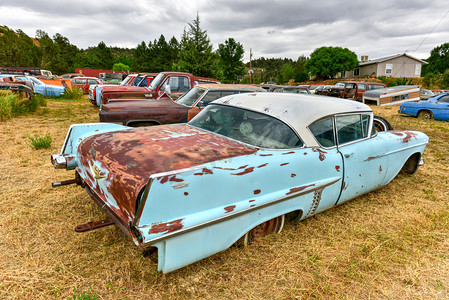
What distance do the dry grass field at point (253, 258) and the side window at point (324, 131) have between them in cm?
93

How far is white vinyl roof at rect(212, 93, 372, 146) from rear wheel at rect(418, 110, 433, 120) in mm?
8796

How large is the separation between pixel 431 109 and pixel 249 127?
1008 centimetres

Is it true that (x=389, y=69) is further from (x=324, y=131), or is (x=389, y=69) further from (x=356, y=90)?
(x=324, y=131)

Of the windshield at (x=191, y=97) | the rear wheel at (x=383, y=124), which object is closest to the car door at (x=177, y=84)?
the windshield at (x=191, y=97)

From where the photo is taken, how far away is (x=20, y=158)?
190 inches

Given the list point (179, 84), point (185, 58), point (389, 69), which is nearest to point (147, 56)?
point (185, 58)

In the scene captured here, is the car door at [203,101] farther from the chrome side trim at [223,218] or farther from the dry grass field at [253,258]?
the chrome side trim at [223,218]

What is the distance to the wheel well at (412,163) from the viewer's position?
4.16 meters

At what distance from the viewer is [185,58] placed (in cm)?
2139

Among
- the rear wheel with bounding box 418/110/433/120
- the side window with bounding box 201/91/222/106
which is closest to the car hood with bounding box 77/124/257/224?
the side window with bounding box 201/91/222/106

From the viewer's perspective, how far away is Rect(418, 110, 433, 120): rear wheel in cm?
989

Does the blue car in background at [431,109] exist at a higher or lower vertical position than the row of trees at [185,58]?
lower

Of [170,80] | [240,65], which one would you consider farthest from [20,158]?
[240,65]

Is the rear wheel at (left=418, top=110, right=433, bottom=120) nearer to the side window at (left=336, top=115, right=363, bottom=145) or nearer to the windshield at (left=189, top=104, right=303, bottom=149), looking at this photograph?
the side window at (left=336, top=115, right=363, bottom=145)
